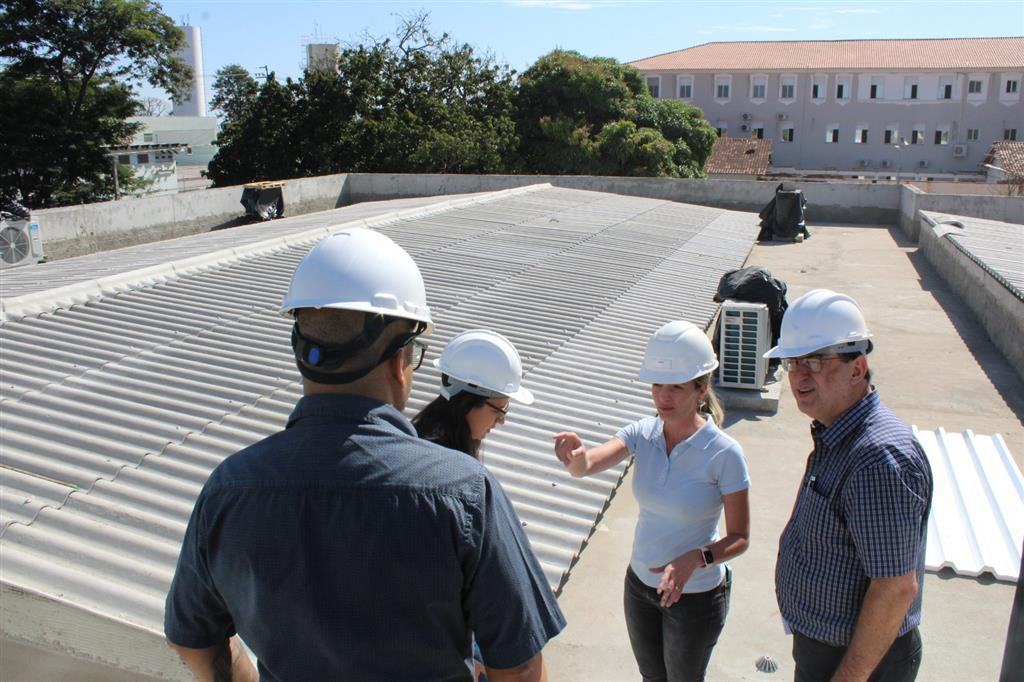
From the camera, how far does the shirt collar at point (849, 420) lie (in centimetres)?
264

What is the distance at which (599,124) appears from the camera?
3447 centimetres

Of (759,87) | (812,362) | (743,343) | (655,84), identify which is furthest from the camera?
(655,84)

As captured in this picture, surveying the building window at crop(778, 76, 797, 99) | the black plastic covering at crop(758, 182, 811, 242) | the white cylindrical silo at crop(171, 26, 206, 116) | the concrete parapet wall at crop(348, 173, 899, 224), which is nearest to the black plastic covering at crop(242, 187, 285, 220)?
the concrete parapet wall at crop(348, 173, 899, 224)

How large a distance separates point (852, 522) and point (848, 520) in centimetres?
3

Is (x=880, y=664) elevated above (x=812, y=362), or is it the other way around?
(x=812, y=362)

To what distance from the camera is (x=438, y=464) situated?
5.95 ft

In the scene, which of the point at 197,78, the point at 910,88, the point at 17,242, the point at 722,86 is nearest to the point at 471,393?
the point at 17,242

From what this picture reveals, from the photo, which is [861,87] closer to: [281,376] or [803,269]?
[803,269]

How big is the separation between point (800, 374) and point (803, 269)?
55.9 feet

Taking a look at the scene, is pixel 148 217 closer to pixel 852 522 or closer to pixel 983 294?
pixel 983 294

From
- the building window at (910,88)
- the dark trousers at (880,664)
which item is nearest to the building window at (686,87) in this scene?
the building window at (910,88)

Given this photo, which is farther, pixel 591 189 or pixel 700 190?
pixel 591 189

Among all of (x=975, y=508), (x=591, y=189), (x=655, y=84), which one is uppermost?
(x=655, y=84)

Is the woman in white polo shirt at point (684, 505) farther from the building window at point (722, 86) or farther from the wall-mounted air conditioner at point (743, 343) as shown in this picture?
the building window at point (722, 86)
